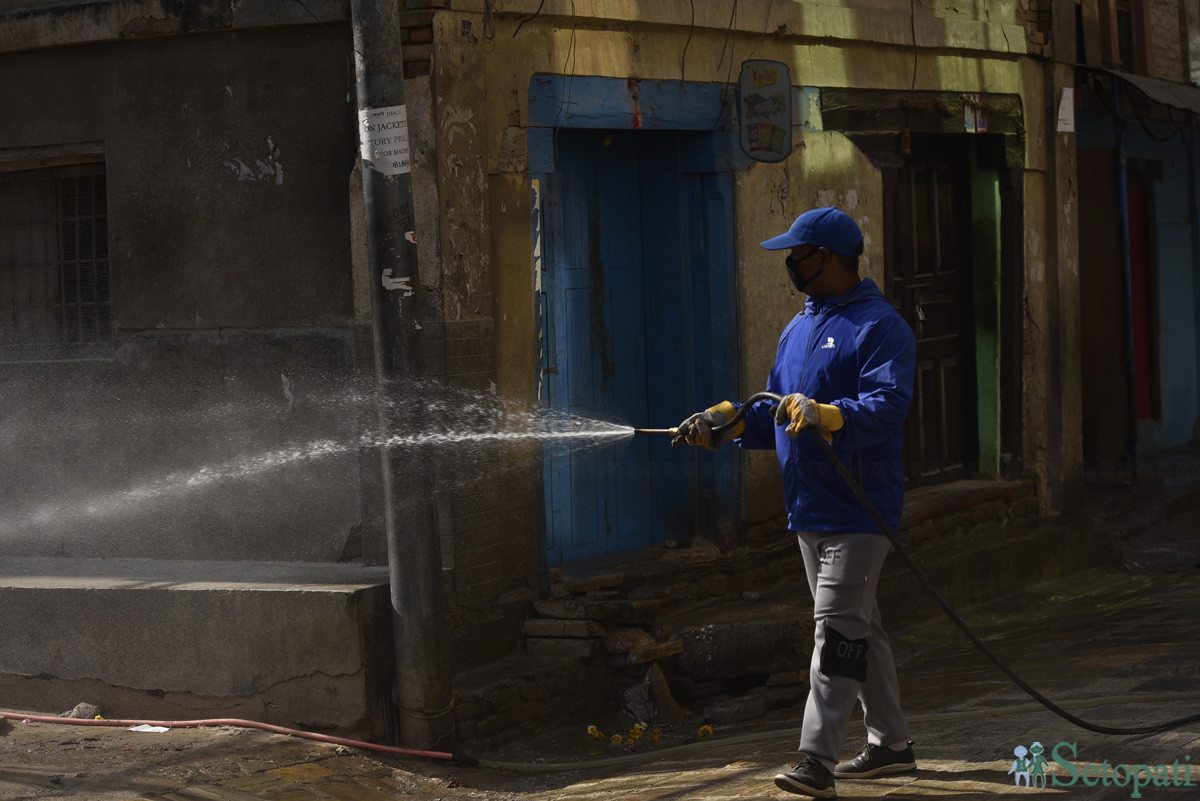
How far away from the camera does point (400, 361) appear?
21.0 feet

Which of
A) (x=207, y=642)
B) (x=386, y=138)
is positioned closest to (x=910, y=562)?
(x=386, y=138)

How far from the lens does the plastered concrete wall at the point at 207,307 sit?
7262mm

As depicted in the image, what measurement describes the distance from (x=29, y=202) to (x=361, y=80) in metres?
2.99

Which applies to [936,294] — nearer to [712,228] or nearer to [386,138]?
[712,228]

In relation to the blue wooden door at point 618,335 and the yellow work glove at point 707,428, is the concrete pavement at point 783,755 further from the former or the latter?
the blue wooden door at point 618,335

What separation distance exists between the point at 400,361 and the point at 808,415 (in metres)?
2.29

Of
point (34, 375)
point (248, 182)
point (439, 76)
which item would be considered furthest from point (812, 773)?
point (34, 375)

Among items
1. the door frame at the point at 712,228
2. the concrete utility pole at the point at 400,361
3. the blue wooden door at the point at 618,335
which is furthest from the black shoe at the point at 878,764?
the blue wooden door at the point at 618,335

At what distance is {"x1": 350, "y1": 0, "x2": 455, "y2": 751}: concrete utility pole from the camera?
20.6 ft

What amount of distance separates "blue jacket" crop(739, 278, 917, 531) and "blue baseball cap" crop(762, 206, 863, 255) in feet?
0.51

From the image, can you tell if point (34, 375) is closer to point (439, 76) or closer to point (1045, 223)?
point (439, 76)

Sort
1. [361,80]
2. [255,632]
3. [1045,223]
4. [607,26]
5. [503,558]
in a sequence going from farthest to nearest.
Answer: [1045,223] < [607,26] < [503,558] < [255,632] < [361,80]

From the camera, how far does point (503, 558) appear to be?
730cm

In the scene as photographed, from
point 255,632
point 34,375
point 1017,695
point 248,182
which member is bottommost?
point 1017,695
